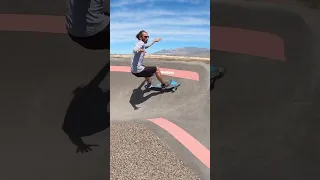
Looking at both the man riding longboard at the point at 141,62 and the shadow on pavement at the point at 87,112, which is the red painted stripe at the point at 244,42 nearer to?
the man riding longboard at the point at 141,62

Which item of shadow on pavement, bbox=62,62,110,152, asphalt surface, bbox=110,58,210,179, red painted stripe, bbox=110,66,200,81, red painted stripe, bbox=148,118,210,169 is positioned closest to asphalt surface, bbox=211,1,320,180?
red painted stripe, bbox=148,118,210,169

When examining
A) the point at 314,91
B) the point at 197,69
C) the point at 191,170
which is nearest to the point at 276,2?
the point at 314,91

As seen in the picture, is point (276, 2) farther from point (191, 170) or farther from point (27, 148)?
point (27, 148)

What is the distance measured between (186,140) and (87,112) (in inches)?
49.1

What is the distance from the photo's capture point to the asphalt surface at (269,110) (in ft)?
8.91

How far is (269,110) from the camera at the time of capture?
2719mm

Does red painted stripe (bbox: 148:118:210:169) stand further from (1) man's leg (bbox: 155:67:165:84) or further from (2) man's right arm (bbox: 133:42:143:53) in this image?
(2) man's right arm (bbox: 133:42:143:53)

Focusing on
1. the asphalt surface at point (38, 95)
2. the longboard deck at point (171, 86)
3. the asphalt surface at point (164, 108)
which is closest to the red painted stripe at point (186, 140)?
the asphalt surface at point (164, 108)

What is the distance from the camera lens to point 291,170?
9.01 ft

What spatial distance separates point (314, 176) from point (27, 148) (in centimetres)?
290

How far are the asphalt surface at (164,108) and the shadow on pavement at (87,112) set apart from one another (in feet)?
0.65

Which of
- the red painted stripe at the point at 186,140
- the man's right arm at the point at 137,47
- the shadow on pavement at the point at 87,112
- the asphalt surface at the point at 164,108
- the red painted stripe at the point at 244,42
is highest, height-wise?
the red painted stripe at the point at 244,42

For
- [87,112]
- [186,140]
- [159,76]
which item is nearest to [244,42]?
[159,76]

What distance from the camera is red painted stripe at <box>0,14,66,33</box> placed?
243cm
